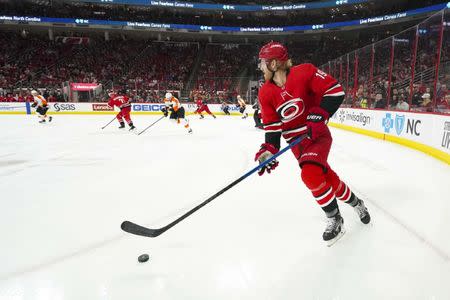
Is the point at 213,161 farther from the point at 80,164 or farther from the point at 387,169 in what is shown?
the point at 387,169

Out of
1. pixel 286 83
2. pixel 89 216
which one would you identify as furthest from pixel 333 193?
pixel 89 216

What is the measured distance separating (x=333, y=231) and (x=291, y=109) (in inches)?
37.4

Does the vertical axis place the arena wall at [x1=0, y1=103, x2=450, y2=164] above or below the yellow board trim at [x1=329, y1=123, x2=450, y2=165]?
above

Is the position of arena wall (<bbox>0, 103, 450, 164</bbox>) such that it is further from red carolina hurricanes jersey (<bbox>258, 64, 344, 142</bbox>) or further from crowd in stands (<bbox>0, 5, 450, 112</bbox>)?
red carolina hurricanes jersey (<bbox>258, 64, 344, 142</bbox>)

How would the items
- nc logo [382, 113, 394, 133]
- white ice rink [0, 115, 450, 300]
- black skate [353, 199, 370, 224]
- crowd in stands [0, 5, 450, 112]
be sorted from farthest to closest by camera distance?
crowd in stands [0, 5, 450, 112]
nc logo [382, 113, 394, 133]
black skate [353, 199, 370, 224]
white ice rink [0, 115, 450, 300]

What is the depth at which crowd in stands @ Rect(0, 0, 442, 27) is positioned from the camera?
2283 centimetres

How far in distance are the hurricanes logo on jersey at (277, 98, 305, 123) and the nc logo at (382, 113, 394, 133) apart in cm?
568

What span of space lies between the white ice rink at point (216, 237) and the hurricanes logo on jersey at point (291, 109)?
0.93 meters

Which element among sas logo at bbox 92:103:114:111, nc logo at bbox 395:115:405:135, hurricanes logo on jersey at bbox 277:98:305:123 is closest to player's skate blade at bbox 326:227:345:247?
hurricanes logo on jersey at bbox 277:98:305:123

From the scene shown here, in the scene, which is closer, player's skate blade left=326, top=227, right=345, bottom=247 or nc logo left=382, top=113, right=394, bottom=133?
player's skate blade left=326, top=227, right=345, bottom=247

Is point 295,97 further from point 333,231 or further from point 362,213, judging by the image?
point 362,213

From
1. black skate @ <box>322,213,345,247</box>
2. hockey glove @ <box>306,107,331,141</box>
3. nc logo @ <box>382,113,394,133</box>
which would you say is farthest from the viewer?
nc logo @ <box>382,113,394,133</box>

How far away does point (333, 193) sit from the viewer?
2123mm

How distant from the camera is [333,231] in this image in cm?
216
